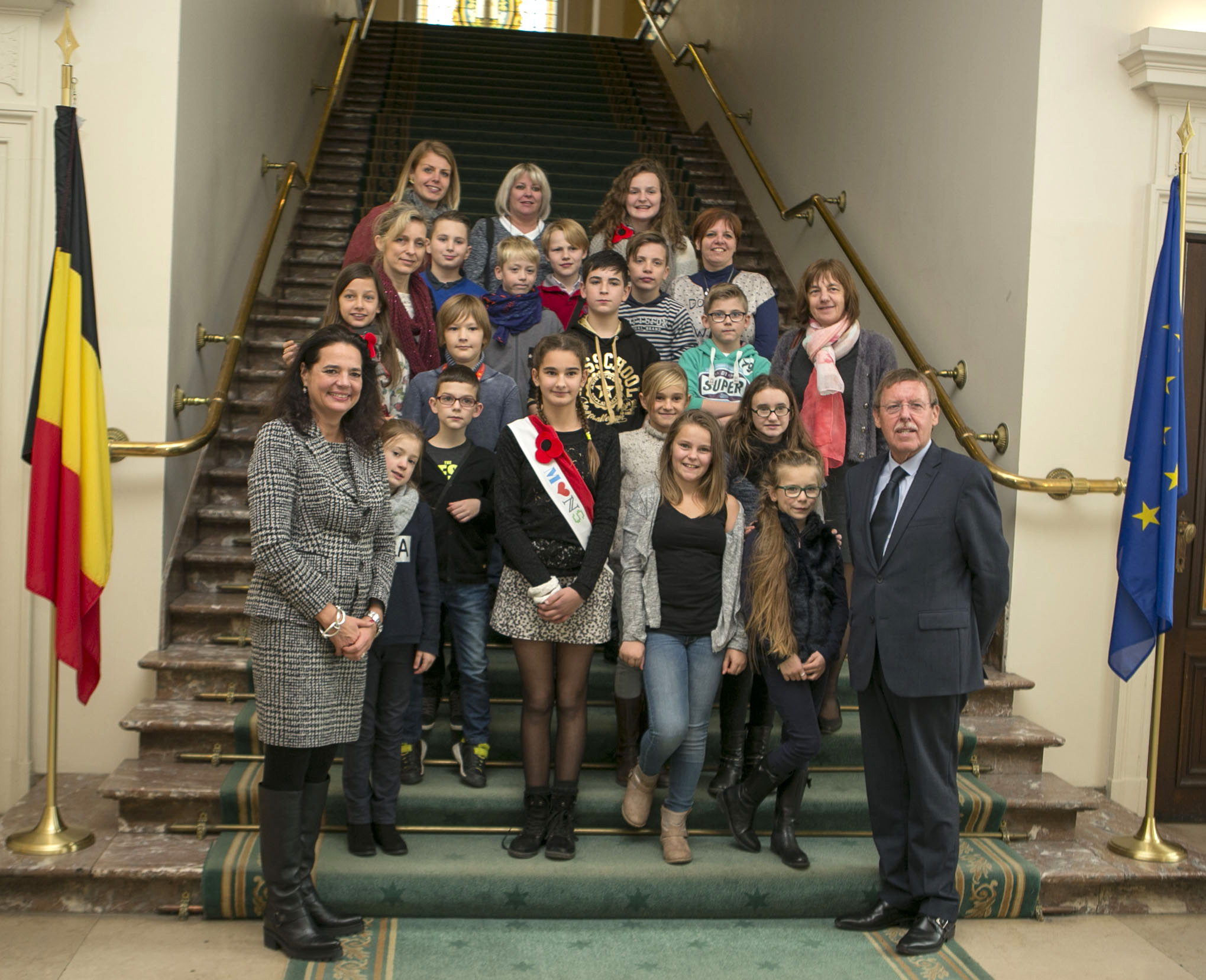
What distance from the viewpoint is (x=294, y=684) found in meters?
2.98

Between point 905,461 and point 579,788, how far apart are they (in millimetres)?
1508

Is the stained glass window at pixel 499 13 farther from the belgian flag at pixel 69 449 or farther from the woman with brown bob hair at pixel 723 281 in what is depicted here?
the belgian flag at pixel 69 449

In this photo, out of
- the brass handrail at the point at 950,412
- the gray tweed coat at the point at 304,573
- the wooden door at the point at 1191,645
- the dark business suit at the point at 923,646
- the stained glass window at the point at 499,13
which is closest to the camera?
the gray tweed coat at the point at 304,573

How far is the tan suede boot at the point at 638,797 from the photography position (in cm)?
361

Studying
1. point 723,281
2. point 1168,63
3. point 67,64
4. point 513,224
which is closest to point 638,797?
point 723,281

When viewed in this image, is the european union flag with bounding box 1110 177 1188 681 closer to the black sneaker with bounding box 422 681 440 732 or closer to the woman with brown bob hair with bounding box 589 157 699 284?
the woman with brown bob hair with bounding box 589 157 699 284

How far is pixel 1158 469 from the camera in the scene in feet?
13.1

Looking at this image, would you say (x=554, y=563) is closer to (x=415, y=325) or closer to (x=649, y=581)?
(x=649, y=581)

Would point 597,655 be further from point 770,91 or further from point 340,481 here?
point 770,91

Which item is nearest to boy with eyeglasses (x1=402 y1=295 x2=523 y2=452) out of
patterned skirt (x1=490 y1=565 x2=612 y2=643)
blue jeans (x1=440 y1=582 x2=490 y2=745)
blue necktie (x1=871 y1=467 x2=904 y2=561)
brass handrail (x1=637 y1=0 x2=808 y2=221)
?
blue jeans (x1=440 y1=582 x2=490 y2=745)

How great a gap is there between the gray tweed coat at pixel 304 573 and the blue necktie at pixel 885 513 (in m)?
1.44

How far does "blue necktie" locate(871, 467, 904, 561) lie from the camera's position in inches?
133

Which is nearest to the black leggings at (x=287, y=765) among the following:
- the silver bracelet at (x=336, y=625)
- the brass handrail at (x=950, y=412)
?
the silver bracelet at (x=336, y=625)

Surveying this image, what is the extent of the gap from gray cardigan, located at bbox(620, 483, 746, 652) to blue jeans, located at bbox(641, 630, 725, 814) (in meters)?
0.05
